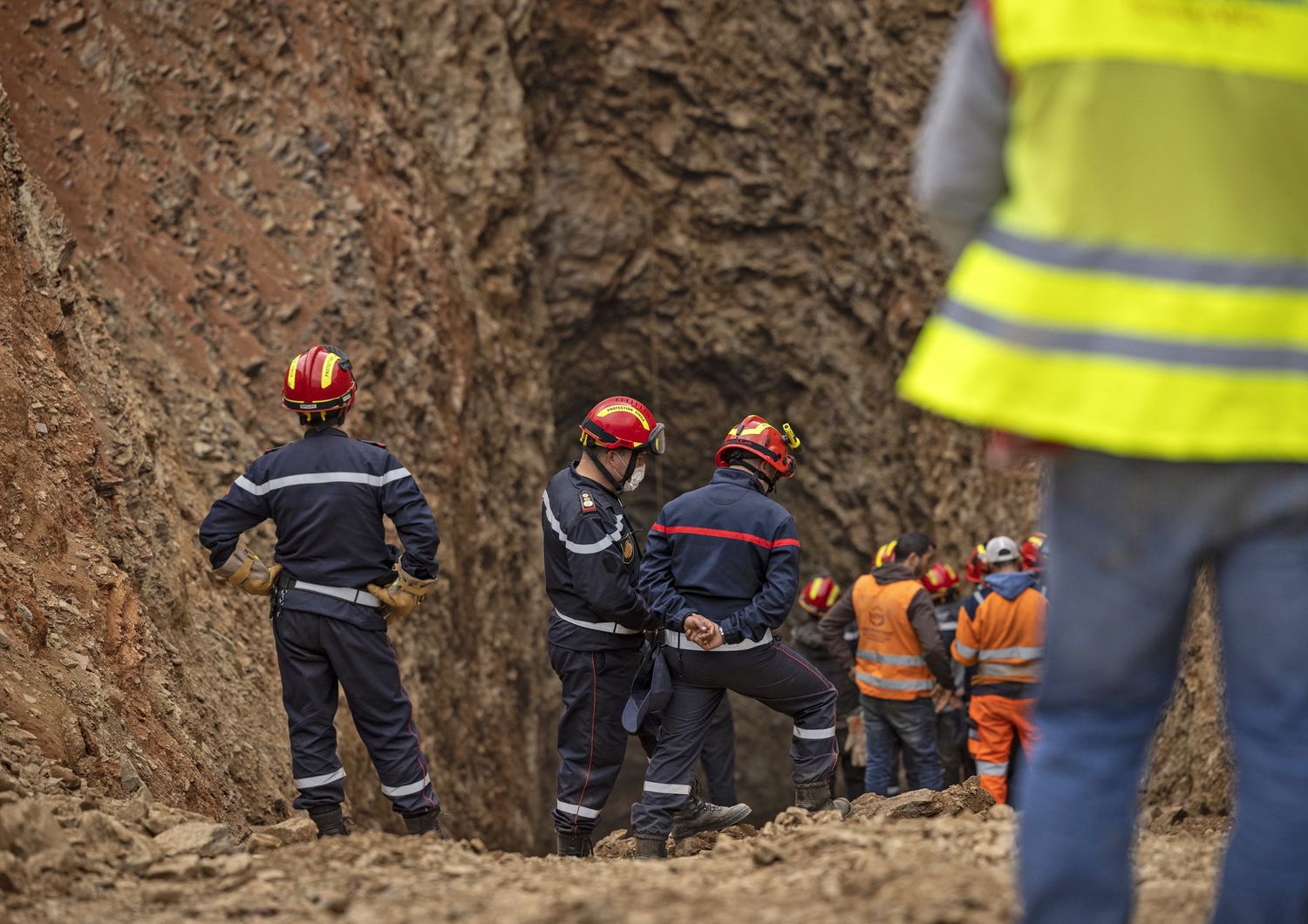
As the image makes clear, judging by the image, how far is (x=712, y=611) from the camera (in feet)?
20.7

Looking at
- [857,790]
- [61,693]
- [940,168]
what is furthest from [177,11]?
[940,168]

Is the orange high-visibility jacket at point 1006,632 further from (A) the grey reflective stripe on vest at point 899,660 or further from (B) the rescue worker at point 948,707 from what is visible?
(B) the rescue worker at point 948,707

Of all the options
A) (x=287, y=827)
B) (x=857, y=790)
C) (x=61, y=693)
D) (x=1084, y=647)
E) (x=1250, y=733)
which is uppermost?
(x=1084, y=647)

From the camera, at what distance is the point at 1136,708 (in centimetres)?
231

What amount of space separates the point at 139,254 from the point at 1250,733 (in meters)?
8.60

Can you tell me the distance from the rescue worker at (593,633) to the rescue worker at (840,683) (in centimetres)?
343

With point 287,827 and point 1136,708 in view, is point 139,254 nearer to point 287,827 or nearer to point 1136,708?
point 287,827

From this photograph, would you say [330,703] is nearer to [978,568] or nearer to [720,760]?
[720,760]

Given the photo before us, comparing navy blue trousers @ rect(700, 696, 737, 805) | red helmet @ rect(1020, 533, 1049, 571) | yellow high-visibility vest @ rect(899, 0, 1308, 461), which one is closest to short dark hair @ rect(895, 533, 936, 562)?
red helmet @ rect(1020, 533, 1049, 571)

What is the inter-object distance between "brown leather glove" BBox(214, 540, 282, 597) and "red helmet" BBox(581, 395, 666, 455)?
1678mm

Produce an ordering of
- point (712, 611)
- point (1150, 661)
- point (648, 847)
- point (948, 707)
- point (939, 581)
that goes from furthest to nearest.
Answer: point (939, 581) < point (948, 707) < point (712, 611) < point (648, 847) < point (1150, 661)

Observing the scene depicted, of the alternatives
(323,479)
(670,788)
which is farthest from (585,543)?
(323,479)

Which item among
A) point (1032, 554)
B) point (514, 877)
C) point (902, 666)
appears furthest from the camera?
point (1032, 554)

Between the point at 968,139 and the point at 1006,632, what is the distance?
617 cm
